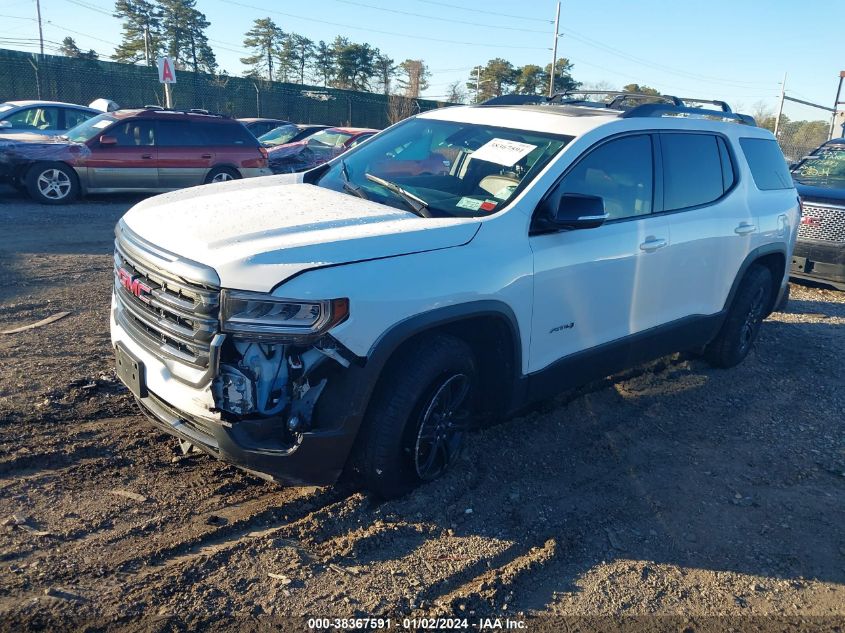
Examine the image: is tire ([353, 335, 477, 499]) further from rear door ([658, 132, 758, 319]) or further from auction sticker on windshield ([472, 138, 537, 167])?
rear door ([658, 132, 758, 319])

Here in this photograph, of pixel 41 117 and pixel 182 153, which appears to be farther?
pixel 41 117

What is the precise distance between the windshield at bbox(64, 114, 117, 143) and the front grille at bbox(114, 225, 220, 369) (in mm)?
9932

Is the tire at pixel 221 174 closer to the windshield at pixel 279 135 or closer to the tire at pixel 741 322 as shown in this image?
the windshield at pixel 279 135

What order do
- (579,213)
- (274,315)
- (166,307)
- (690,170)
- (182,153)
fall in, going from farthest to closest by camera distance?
(182,153)
(690,170)
(579,213)
(166,307)
(274,315)

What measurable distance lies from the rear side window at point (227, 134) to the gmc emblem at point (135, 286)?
10.5m

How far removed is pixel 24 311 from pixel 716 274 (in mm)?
5667

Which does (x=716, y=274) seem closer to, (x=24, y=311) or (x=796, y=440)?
(x=796, y=440)

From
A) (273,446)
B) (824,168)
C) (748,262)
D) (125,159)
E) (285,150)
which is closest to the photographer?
(273,446)

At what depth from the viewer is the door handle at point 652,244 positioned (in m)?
4.43

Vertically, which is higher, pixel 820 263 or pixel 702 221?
pixel 702 221

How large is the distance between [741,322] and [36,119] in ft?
44.2

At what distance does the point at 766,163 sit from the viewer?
5.90 meters

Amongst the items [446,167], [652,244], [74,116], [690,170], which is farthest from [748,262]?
[74,116]

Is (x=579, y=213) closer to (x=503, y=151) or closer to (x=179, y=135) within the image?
(x=503, y=151)
